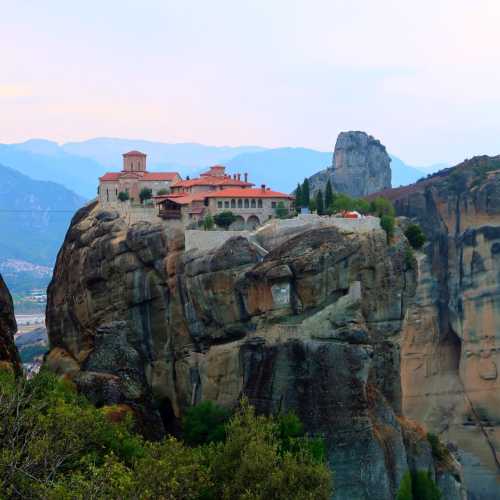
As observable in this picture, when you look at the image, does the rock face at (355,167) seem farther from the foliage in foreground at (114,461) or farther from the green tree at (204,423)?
the foliage in foreground at (114,461)

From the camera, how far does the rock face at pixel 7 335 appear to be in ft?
150

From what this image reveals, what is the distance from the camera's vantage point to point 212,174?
7588 cm

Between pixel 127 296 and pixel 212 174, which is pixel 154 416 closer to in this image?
pixel 127 296

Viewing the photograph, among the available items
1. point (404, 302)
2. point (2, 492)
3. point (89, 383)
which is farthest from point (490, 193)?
point (2, 492)

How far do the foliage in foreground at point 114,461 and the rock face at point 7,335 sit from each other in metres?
Answer: 1.74

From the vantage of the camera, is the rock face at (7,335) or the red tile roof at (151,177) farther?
the red tile roof at (151,177)

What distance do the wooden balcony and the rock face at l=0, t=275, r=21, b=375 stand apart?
16.7 metres

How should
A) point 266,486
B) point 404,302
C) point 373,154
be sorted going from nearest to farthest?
1. point 266,486
2. point 404,302
3. point 373,154

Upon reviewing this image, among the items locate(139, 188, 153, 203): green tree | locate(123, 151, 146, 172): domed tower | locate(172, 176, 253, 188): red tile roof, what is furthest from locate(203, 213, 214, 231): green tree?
locate(123, 151, 146, 172): domed tower

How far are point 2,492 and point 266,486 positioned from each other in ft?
37.1

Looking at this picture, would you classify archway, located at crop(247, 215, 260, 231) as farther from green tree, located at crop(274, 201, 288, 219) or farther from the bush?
the bush

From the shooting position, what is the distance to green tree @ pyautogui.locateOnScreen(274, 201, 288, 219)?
65.5 meters

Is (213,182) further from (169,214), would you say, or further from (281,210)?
(281,210)

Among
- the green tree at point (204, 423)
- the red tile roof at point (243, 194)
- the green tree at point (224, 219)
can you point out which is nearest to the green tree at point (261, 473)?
the green tree at point (204, 423)
